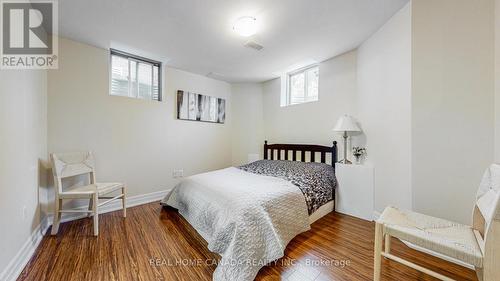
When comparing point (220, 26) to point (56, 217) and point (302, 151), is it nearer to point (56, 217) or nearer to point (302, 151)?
point (302, 151)

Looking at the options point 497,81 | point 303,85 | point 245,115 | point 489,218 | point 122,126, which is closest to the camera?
point 489,218

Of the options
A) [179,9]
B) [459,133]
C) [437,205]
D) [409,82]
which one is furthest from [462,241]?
[179,9]

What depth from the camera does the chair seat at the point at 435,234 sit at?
3.39ft

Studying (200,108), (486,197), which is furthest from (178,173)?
(486,197)

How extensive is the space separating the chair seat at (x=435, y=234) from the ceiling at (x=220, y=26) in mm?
1986

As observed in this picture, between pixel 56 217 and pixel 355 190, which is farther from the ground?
pixel 355 190

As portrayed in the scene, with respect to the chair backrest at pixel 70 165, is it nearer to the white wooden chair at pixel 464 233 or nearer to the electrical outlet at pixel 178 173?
the electrical outlet at pixel 178 173

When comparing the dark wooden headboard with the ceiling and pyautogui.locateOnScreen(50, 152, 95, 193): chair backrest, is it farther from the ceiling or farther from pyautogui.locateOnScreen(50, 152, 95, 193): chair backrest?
pyautogui.locateOnScreen(50, 152, 95, 193): chair backrest

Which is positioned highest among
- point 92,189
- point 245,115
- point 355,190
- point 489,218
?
point 245,115

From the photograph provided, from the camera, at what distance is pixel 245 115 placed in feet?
14.3

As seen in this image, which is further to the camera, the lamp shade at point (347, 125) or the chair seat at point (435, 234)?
the lamp shade at point (347, 125)

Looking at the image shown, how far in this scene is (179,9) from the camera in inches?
73.2

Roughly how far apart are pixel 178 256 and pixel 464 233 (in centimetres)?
215

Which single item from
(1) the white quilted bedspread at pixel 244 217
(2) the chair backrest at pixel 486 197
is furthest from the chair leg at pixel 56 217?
(2) the chair backrest at pixel 486 197
